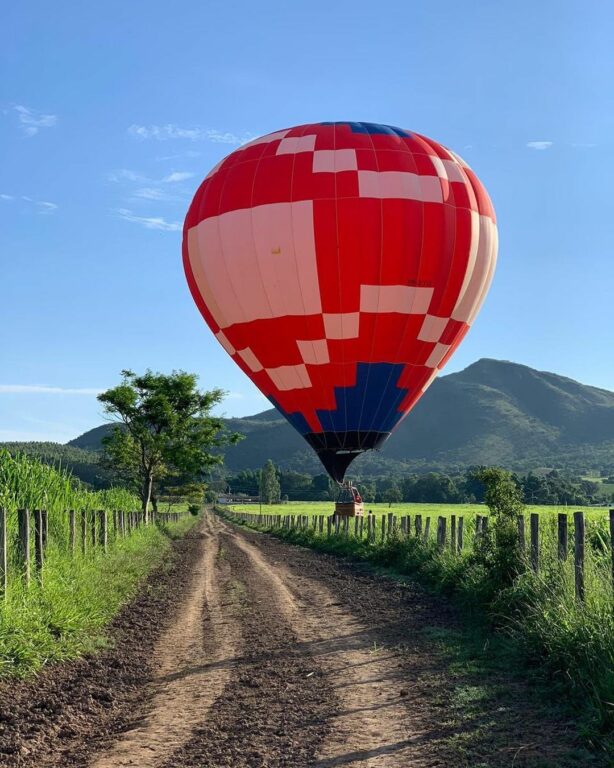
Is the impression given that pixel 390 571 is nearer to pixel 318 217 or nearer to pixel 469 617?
pixel 469 617

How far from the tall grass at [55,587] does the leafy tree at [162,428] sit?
80.9ft

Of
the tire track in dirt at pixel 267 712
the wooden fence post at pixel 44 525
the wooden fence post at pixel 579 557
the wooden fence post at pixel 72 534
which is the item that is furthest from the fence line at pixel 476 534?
the wooden fence post at pixel 72 534

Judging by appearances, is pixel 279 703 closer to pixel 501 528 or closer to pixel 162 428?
pixel 501 528

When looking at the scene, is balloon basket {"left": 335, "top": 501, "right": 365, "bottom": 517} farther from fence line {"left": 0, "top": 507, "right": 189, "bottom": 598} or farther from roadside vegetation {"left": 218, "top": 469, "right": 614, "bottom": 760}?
fence line {"left": 0, "top": 507, "right": 189, "bottom": 598}

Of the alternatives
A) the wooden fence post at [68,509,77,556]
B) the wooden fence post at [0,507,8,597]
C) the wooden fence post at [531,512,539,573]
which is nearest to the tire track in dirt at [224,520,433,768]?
the wooden fence post at [531,512,539,573]

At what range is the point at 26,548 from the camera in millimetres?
11594

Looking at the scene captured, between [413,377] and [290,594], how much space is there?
39.0 feet

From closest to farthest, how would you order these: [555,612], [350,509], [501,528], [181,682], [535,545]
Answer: [181,682], [555,612], [535,545], [501,528], [350,509]

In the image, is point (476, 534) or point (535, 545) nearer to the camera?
point (535, 545)

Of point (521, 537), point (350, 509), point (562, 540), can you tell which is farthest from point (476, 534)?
point (350, 509)

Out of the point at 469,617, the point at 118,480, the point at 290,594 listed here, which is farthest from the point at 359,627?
the point at 118,480

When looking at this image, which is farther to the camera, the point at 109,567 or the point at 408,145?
the point at 408,145

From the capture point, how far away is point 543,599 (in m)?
10.8

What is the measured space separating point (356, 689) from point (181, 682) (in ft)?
6.58
